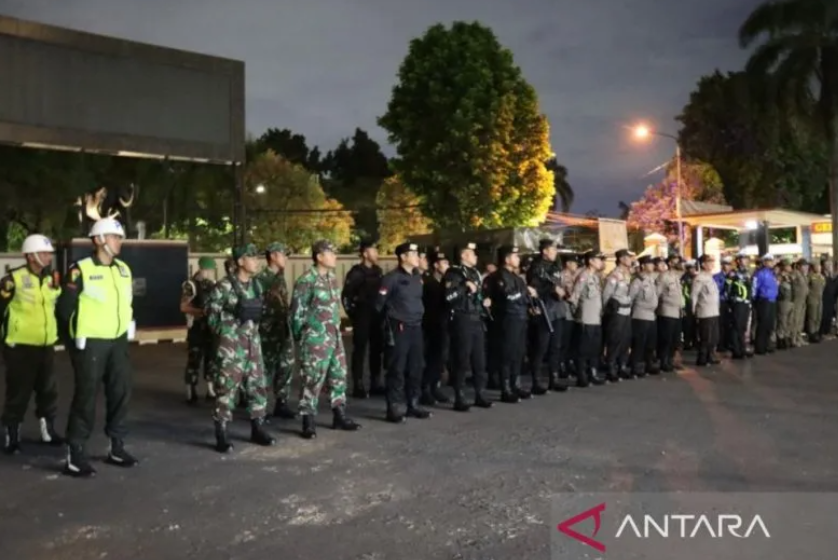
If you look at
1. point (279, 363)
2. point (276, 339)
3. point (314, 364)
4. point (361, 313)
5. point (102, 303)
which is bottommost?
point (279, 363)

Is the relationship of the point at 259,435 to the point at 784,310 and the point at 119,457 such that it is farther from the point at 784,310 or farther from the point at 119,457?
the point at 784,310

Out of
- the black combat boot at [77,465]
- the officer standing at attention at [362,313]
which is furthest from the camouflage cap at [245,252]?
the officer standing at attention at [362,313]

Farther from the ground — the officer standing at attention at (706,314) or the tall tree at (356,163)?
the tall tree at (356,163)

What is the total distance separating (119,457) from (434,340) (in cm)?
422

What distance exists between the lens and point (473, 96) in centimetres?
2669

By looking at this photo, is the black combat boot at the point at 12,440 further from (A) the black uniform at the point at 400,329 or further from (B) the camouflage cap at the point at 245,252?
(A) the black uniform at the point at 400,329

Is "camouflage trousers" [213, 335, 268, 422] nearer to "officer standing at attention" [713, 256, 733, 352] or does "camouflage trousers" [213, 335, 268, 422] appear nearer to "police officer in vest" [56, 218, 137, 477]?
"police officer in vest" [56, 218, 137, 477]

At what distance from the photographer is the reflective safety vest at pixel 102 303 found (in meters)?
6.45

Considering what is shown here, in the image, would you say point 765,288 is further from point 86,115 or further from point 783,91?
point 783,91

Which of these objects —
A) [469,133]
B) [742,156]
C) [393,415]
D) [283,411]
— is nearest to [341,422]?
[393,415]

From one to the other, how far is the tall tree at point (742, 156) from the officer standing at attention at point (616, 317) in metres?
28.4

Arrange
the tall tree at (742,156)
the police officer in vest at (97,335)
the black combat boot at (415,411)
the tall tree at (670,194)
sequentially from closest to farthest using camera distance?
the police officer in vest at (97,335) → the black combat boot at (415,411) → the tall tree at (670,194) → the tall tree at (742,156)

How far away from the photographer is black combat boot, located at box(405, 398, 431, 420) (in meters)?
8.85

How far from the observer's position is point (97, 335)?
256 inches
